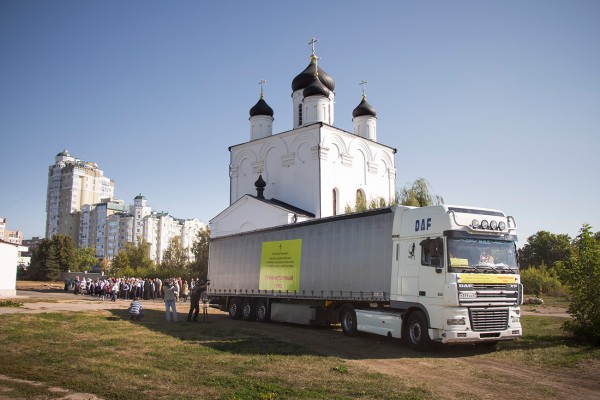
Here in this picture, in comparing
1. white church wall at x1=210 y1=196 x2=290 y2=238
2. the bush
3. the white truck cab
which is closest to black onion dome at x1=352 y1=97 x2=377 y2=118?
white church wall at x1=210 y1=196 x2=290 y2=238

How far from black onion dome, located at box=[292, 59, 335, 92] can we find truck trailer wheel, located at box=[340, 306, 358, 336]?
2607 cm

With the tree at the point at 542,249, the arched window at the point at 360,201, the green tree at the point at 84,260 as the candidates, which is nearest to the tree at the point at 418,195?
the arched window at the point at 360,201

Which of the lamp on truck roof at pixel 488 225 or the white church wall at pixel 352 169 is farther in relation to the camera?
the white church wall at pixel 352 169

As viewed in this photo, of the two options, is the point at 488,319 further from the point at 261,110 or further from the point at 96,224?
the point at 96,224

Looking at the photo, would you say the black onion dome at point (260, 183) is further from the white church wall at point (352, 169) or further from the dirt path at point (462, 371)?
the dirt path at point (462, 371)

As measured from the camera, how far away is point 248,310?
21.1 metres

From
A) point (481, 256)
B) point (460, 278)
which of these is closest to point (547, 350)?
point (481, 256)

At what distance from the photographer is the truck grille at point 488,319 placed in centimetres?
1185

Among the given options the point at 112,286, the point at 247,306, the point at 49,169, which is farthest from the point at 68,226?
the point at 247,306

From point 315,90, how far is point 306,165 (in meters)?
5.90

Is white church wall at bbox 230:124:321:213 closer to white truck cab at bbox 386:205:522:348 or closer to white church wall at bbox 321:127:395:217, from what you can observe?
white church wall at bbox 321:127:395:217

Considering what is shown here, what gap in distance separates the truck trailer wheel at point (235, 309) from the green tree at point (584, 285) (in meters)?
13.0

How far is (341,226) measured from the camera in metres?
16.2

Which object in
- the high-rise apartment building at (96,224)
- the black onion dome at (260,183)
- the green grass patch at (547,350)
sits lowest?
the green grass patch at (547,350)
